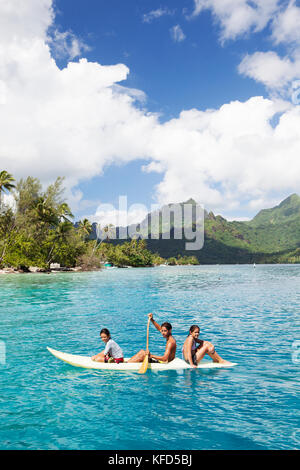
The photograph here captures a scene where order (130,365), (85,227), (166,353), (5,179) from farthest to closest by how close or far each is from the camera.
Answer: (85,227) → (5,179) → (166,353) → (130,365)

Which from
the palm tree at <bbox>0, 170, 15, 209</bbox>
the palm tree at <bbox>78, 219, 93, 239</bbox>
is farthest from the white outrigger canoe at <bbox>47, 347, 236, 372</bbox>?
the palm tree at <bbox>78, 219, 93, 239</bbox>

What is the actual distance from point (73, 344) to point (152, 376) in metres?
5.95

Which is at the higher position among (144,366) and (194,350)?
(194,350)

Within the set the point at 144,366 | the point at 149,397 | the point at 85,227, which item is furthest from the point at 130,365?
the point at 85,227

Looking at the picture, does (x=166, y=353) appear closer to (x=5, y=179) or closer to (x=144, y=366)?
(x=144, y=366)

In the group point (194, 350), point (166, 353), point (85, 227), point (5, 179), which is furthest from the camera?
point (85, 227)

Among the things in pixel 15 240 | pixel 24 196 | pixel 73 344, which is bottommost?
pixel 73 344

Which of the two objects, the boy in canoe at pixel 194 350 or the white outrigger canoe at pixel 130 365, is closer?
the white outrigger canoe at pixel 130 365

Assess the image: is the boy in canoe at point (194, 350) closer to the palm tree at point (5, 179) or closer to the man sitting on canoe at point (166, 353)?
the man sitting on canoe at point (166, 353)

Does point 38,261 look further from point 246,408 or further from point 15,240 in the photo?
point 246,408

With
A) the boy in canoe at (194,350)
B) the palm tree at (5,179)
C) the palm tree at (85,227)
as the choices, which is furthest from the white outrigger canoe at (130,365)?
the palm tree at (85,227)

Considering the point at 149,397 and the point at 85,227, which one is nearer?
the point at 149,397

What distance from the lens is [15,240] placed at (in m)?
80.8
